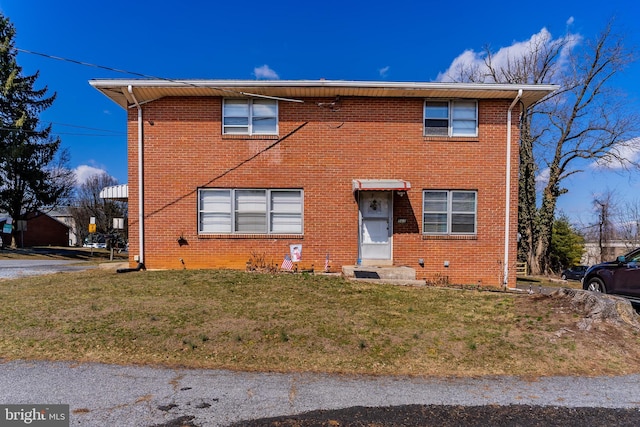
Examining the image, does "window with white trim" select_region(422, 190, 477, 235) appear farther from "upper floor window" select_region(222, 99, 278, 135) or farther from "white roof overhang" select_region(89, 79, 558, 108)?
"upper floor window" select_region(222, 99, 278, 135)

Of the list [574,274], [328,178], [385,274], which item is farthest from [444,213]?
[574,274]

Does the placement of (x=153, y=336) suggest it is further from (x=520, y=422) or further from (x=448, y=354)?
(x=520, y=422)

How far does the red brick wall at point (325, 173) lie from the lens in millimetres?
11000

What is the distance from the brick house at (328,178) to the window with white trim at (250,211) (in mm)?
29

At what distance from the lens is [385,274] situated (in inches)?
399

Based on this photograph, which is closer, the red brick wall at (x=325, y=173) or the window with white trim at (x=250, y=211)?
the red brick wall at (x=325, y=173)

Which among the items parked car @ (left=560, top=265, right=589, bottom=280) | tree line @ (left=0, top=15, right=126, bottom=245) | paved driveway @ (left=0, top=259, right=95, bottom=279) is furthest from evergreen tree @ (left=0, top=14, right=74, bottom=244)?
parked car @ (left=560, top=265, right=589, bottom=280)

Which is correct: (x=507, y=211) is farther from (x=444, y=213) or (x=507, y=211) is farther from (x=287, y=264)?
(x=287, y=264)

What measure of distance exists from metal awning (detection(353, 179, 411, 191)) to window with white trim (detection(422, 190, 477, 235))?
1.10m

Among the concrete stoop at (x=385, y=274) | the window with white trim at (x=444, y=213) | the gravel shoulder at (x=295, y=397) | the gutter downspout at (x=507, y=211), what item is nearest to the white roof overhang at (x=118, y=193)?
the concrete stoop at (x=385, y=274)

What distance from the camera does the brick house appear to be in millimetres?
10992

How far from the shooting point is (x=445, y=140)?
11148 millimetres

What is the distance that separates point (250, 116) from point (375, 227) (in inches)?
187

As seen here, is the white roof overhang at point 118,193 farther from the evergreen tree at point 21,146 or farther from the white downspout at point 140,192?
the evergreen tree at point 21,146
